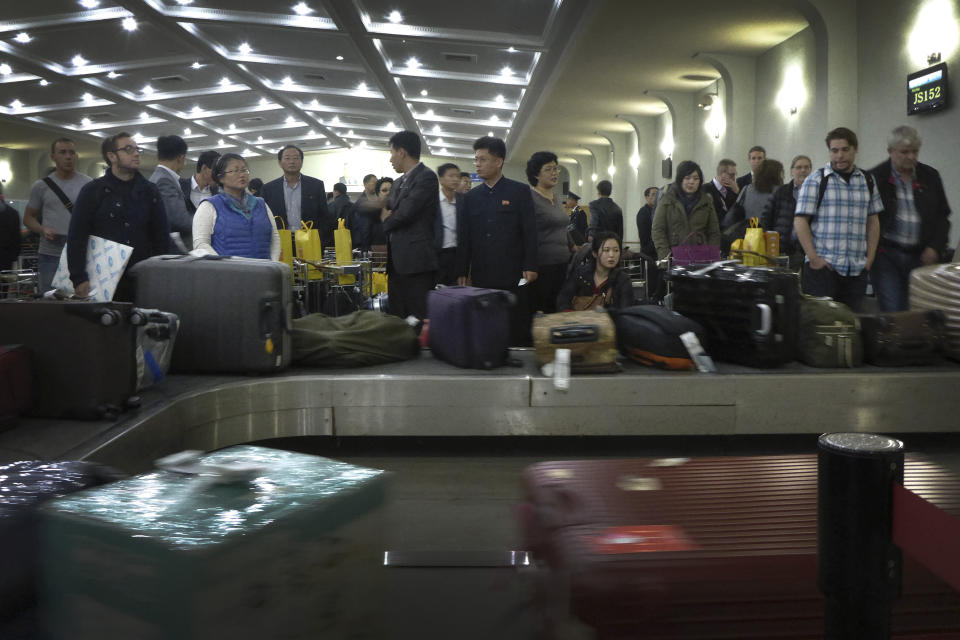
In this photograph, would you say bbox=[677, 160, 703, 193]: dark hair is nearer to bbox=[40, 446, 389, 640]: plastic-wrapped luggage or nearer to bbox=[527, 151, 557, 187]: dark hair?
bbox=[527, 151, 557, 187]: dark hair

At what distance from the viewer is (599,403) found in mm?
3830

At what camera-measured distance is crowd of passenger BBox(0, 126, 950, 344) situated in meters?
4.47

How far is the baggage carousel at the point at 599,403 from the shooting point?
3.81 m

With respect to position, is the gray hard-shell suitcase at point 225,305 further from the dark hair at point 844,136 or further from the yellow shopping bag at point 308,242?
the dark hair at point 844,136

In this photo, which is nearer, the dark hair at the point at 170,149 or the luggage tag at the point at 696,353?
the luggage tag at the point at 696,353

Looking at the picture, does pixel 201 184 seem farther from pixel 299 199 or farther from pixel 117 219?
pixel 117 219

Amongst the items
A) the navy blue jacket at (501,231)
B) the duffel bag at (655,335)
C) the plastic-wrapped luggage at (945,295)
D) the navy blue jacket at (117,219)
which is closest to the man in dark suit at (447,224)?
the navy blue jacket at (501,231)

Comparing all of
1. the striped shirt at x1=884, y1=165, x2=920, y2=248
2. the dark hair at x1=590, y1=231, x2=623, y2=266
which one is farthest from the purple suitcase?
the striped shirt at x1=884, y1=165, x2=920, y2=248

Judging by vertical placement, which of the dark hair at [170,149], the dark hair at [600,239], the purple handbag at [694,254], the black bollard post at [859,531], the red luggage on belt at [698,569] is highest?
the dark hair at [170,149]

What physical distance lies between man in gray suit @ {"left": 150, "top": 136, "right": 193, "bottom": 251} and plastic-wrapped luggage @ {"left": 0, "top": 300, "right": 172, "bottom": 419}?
2.66 m

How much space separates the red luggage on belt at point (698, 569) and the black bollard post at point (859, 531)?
0.24 metres

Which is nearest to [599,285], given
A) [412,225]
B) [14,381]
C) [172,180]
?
[412,225]

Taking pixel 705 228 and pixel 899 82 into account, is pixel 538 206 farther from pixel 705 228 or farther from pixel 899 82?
pixel 899 82

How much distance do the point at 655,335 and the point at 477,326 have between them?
2.85ft
